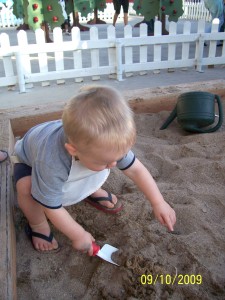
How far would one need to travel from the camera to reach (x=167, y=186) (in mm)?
1756

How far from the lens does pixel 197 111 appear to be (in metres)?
2.34

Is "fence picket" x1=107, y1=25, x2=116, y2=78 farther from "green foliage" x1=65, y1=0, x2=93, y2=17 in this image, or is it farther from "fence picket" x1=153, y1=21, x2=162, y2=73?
"green foliage" x1=65, y1=0, x2=93, y2=17

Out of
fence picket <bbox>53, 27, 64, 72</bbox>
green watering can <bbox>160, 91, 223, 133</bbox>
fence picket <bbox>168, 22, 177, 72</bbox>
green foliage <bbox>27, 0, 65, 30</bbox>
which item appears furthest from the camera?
green foliage <bbox>27, 0, 65, 30</bbox>

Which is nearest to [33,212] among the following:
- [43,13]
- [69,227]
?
[69,227]

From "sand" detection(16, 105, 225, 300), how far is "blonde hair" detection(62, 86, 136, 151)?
19.4 inches

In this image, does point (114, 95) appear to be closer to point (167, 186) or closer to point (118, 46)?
point (167, 186)

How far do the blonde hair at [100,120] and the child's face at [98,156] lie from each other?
0.02m

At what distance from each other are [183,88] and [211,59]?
246 cm

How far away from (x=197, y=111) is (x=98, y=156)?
1.43 m

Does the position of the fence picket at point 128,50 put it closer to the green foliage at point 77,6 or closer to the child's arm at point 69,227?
the child's arm at point 69,227

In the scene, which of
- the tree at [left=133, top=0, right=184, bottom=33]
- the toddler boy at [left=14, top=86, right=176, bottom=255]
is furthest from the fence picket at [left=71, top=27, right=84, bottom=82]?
the toddler boy at [left=14, top=86, right=176, bottom=255]

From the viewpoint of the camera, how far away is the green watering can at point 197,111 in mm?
2348

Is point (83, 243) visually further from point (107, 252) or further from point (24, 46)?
point (24, 46)

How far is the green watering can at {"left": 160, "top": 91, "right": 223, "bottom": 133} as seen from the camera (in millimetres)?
2348
